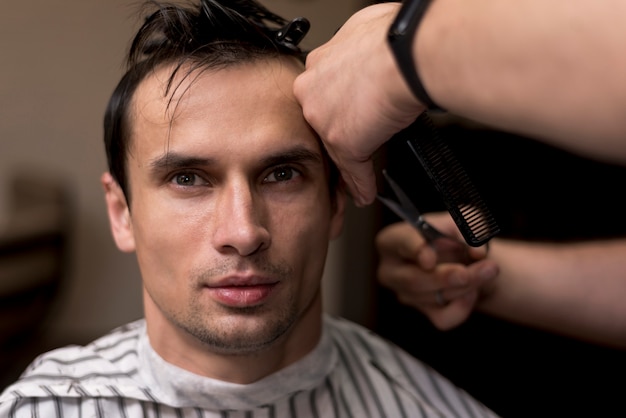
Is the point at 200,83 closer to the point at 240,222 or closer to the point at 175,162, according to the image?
the point at 175,162

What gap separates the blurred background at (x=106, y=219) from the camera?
273 cm

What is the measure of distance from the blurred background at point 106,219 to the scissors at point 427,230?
0.89 m

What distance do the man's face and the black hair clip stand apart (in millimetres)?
49

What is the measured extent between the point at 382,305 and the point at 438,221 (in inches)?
57.7

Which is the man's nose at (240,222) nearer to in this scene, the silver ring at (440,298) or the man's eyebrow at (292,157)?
the man's eyebrow at (292,157)

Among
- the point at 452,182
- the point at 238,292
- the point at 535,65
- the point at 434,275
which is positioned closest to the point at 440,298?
the point at 434,275

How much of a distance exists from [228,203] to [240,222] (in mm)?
55

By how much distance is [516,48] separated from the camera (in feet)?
3.17

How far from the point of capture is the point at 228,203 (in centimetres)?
142

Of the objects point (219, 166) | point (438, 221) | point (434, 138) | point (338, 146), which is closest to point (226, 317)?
point (219, 166)

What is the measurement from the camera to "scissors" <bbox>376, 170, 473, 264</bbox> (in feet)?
5.51

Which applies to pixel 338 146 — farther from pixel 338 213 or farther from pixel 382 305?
pixel 382 305

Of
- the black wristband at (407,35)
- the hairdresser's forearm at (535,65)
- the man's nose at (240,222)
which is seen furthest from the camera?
the man's nose at (240,222)

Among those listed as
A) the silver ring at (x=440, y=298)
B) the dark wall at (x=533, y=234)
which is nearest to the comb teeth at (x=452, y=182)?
the silver ring at (x=440, y=298)
